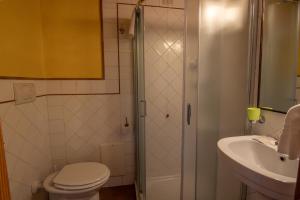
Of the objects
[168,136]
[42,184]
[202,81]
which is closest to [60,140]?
[42,184]

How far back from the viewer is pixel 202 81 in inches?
43.8

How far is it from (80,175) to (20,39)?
1.21 metres

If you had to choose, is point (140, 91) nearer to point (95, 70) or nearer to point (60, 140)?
point (95, 70)

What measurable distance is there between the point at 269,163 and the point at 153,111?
139 cm

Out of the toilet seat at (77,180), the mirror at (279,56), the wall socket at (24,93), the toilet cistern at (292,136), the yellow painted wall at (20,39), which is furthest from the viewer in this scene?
the toilet seat at (77,180)

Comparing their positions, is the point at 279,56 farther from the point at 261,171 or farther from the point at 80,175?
the point at 80,175

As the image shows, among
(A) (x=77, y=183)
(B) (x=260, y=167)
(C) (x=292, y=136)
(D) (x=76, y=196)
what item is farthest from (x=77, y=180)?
(C) (x=292, y=136)

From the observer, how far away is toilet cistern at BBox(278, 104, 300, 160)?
24.6 inches

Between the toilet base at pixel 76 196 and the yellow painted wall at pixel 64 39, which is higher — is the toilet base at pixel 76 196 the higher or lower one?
the lower one

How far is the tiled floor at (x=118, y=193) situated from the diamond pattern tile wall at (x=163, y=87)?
297mm

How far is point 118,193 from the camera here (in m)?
2.08

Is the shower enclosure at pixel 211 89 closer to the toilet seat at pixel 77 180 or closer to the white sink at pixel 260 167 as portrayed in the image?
the white sink at pixel 260 167

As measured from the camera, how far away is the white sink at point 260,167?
640 millimetres

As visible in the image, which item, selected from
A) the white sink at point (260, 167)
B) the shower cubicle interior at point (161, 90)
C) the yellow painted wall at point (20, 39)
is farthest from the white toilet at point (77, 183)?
the white sink at point (260, 167)
